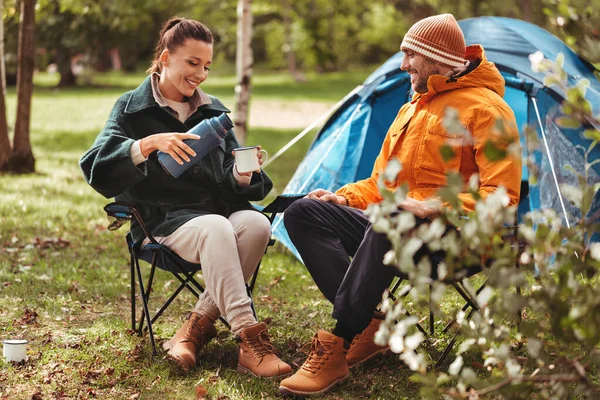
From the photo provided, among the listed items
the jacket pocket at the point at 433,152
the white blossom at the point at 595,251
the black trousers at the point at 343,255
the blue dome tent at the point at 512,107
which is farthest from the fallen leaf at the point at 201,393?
the blue dome tent at the point at 512,107

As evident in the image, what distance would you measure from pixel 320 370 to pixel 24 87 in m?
5.66

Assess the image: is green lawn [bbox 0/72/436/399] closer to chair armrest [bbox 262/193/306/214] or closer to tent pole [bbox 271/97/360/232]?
tent pole [bbox 271/97/360/232]

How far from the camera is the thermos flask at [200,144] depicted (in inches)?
124

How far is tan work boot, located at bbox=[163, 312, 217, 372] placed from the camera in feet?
10.4

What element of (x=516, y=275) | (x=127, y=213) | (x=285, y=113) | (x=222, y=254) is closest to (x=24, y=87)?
(x=127, y=213)

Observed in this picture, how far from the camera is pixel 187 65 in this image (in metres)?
3.37

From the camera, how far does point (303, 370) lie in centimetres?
294

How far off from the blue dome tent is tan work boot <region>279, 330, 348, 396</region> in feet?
6.43

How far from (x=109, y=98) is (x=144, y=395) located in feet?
53.5

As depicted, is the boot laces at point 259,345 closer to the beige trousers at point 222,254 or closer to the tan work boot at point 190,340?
the beige trousers at point 222,254

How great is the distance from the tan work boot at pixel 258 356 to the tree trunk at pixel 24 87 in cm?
524

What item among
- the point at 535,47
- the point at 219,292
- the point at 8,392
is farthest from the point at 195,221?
the point at 535,47

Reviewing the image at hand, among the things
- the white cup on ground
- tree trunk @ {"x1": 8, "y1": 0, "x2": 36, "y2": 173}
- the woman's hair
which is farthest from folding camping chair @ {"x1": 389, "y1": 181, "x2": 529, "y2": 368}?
tree trunk @ {"x1": 8, "y1": 0, "x2": 36, "y2": 173}

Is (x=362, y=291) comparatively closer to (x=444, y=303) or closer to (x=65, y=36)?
(x=444, y=303)
